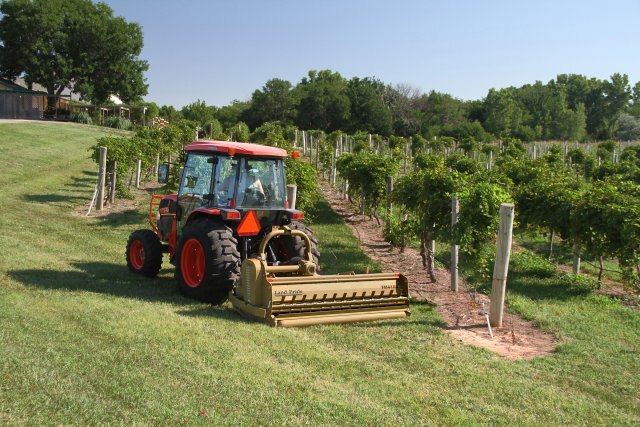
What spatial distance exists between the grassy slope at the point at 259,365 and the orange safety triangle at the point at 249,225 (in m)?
1.04

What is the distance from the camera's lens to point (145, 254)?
9.31m

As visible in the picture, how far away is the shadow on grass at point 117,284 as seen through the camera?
7743mm

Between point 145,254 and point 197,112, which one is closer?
point 145,254

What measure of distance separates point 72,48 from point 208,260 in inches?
1971

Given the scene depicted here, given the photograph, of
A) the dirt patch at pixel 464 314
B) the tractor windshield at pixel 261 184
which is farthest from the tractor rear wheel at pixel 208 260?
the dirt patch at pixel 464 314

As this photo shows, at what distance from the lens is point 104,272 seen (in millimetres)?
9516

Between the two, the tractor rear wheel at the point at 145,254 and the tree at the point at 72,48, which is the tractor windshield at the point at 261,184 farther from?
the tree at the point at 72,48

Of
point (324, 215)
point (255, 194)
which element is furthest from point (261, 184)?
point (324, 215)

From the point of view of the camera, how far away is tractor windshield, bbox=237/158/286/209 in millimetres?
8336

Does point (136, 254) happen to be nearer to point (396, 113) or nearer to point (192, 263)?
point (192, 263)

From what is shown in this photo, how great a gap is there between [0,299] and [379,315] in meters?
4.24

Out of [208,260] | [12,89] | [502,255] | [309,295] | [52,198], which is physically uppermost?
[12,89]

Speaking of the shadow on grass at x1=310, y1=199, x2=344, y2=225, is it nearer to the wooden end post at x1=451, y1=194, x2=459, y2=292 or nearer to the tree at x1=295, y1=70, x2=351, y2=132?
the wooden end post at x1=451, y1=194, x2=459, y2=292

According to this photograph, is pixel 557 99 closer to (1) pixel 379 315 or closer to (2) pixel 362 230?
A: (2) pixel 362 230
